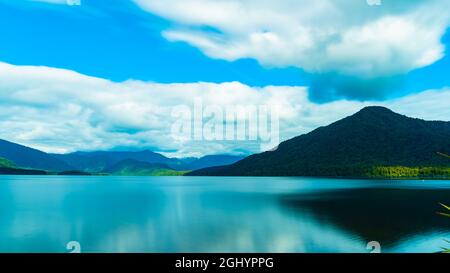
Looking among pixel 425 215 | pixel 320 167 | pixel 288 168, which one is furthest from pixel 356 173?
pixel 425 215

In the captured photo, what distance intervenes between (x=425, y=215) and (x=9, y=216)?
36032 mm

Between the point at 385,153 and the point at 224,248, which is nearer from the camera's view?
the point at 224,248

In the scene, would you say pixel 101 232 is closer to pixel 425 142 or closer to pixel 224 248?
pixel 224 248

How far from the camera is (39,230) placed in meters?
22.4

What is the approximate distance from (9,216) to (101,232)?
49.2 ft

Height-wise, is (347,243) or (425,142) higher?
(425,142)

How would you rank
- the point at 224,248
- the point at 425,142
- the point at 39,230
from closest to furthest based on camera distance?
the point at 224,248 < the point at 39,230 < the point at 425,142

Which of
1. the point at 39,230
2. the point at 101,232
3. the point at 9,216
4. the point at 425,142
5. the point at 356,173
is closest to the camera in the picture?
the point at 101,232

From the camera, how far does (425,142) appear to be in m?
183
